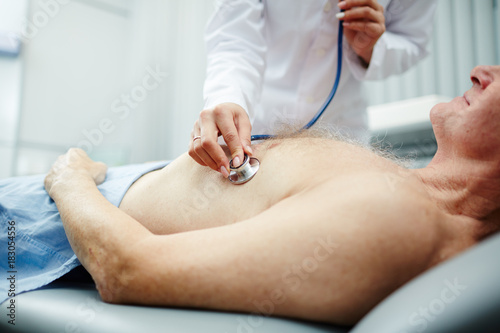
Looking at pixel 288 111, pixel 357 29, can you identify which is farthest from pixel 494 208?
pixel 288 111

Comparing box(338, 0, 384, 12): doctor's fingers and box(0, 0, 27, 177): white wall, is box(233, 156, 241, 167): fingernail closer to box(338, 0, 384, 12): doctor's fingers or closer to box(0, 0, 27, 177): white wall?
box(338, 0, 384, 12): doctor's fingers

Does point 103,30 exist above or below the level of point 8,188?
above

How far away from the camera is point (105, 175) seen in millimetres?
1186

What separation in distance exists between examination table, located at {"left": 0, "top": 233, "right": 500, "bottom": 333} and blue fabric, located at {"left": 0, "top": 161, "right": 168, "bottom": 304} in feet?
0.24

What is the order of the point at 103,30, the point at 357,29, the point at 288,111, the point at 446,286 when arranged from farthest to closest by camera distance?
the point at 103,30 < the point at 288,111 < the point at 357,29 < the point at 446,286

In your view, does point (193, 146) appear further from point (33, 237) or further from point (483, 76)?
point (483, 76)

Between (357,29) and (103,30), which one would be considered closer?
(357,29)

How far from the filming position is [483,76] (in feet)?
2.83

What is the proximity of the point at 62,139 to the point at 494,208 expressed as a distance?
392 centimetres

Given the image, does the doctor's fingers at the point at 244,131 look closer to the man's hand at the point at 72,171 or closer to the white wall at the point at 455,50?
the man's hand at the point at 72,171

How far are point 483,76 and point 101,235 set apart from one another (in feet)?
2.88

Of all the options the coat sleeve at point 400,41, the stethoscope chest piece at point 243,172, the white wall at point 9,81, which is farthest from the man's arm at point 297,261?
the white wall at point 9,81

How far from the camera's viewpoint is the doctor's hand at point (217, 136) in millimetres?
810

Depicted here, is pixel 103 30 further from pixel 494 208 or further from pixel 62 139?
pixel 494 208
